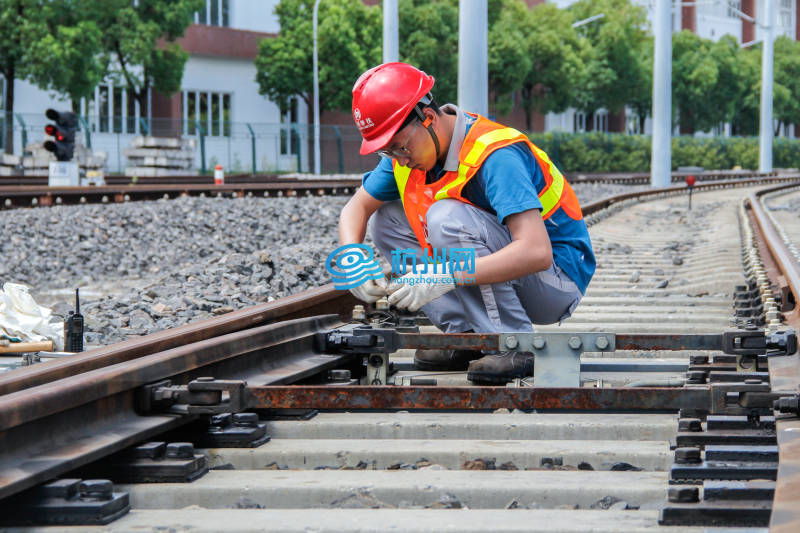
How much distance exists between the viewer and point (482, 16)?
12.4m

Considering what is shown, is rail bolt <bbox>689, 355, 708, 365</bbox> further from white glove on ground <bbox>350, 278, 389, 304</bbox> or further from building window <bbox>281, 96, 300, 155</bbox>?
building window <bbox>281, 96, 300, 155</bbox>

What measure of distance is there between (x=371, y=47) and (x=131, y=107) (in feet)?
28.5

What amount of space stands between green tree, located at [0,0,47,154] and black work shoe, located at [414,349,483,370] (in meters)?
29.4

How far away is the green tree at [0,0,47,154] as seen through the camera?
31.6 m

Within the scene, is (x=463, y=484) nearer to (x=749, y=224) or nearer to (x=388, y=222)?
(x=388, y=222)

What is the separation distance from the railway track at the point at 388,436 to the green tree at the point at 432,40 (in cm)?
4002

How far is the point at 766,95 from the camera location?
143ft

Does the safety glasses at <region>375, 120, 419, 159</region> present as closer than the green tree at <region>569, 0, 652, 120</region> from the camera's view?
Yes

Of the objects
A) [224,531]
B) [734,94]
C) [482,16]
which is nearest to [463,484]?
[224,531]

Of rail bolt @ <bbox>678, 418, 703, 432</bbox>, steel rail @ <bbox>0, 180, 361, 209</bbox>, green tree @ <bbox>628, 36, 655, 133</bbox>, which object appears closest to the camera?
rail bolt @ <bbox>678, 418, 703, 432</bbox>

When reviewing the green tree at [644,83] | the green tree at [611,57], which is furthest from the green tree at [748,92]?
the green tree at [611,57]

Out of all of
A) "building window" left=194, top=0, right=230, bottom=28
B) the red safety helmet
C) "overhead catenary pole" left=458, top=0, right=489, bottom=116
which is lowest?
the red safety helmet

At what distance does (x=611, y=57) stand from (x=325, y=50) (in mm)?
18828

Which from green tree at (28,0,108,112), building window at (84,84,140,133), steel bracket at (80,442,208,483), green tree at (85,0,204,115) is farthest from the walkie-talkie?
building window at (84,84,140,133)
